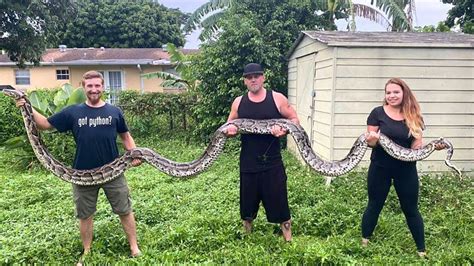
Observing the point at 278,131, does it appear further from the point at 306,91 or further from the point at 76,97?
the point at 76,97

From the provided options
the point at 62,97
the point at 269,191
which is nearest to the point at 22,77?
the point at 62,97

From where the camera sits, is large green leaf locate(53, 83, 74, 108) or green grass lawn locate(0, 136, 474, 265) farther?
large green leaf locate(53, 83, 74, 108)

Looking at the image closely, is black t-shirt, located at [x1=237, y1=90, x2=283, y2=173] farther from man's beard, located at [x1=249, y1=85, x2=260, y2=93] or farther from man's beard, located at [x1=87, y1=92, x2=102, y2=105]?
man's beard, located at [x1=87, y1=92, x2=102, y2=105]

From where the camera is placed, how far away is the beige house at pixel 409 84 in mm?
7188

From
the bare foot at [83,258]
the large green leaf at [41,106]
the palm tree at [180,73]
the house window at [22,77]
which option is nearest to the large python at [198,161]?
the bare foot at [83,258]

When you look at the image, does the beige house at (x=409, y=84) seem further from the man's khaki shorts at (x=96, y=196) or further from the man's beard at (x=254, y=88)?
the man's khaki shorts at (x=96, y=196)

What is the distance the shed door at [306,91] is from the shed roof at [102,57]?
44.8 feet

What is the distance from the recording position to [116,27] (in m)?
34.4

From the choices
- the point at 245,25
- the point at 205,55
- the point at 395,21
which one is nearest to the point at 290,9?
the point at 245,25

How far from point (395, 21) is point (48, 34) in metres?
14.4

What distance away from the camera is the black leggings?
171 inches

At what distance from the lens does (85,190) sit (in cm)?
435

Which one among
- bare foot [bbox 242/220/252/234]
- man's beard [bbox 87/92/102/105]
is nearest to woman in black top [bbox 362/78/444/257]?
bare foot [bbox 242/220/252/234]

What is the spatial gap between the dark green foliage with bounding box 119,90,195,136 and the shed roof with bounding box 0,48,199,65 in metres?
9.31
